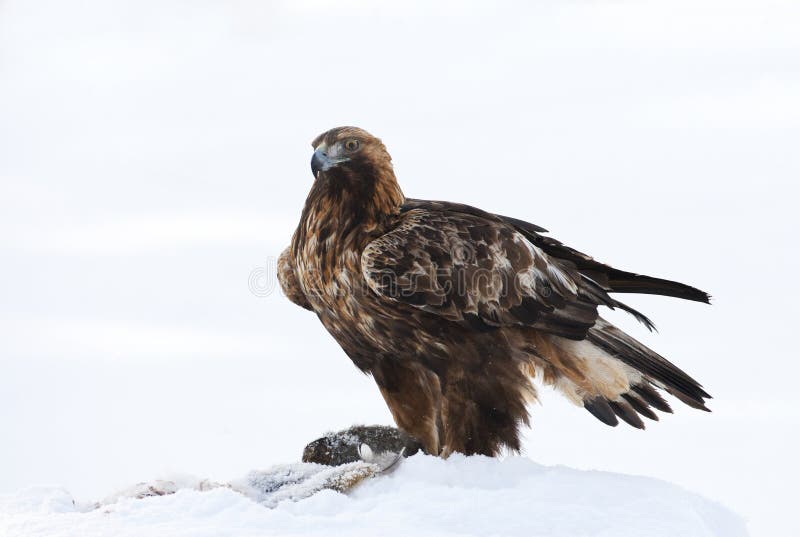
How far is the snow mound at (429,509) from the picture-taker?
17.7ft

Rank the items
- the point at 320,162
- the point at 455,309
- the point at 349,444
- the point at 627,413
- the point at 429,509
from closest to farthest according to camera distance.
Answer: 1. the point at 429,509
2. the point at 349,444
3. the point at 455,309
4. the point at 320,162
5. the point at 627,413

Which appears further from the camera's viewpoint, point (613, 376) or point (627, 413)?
point (627, 413)

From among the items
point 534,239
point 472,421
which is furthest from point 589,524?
point 534,239

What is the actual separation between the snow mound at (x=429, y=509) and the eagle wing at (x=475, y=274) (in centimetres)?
122

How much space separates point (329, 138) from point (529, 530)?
3.61 metres

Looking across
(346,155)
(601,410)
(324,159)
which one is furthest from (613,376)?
(324,159)

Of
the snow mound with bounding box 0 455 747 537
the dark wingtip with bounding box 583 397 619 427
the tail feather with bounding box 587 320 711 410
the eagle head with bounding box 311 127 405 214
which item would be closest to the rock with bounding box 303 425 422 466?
the snow mound with bounding box 0 455 747 537

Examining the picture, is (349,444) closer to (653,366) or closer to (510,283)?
(510,283)

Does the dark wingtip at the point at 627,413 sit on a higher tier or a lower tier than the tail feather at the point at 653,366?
lower

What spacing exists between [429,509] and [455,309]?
2007 millimetres

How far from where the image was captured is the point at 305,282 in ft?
26.3

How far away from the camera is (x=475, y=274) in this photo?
25.1 feet

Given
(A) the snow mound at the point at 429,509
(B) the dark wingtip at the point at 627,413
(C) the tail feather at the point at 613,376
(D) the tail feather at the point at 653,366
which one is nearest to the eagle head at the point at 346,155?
(C) the tail feather at the point at 613,376

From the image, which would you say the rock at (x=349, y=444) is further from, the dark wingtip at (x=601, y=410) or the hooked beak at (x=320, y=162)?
the hooked beak at (x=320, y=162)
